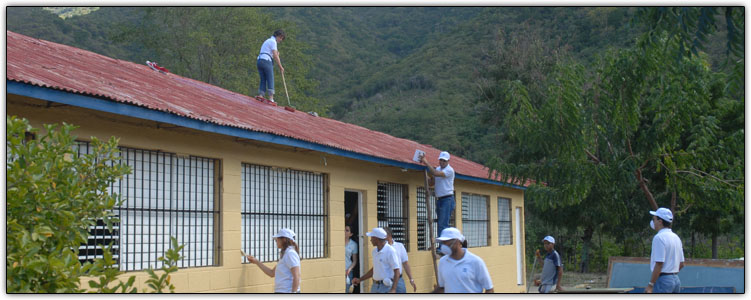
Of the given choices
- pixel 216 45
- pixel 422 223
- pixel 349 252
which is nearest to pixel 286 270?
pixel 349 252

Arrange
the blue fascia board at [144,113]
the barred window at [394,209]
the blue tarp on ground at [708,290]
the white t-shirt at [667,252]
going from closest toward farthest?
Result: the blue fascia board at [144,113]
the white t-shirt at [667,252]
the blue tarp on ground at [708,290]
the barred window at [394,209]

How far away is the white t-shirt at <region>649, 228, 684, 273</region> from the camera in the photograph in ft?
27.6

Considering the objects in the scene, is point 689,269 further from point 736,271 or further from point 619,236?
point 619,236

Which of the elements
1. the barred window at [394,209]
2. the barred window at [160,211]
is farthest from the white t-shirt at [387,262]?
the barred window at [394,209]

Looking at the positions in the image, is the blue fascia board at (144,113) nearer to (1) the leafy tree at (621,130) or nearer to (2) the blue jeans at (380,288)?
(2) the blue jeans at (380,288)

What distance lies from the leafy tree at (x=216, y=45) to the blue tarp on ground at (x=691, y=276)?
23339 millimetres

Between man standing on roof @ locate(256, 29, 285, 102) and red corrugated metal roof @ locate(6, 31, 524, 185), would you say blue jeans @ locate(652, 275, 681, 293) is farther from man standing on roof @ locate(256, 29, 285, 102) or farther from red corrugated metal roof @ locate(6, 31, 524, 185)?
man standing on roof @ locate(256, 29, 285, 102)

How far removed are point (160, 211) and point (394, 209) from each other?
572cm

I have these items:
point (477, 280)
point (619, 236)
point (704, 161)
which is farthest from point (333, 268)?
point (619, 236)

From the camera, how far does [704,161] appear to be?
12.8 metres

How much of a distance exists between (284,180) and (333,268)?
1728 mm

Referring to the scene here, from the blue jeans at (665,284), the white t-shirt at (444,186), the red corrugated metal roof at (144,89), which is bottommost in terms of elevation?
the blue jeans at (665,284)

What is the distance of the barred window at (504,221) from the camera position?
1817 centimetres

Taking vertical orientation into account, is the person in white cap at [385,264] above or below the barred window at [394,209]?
below
